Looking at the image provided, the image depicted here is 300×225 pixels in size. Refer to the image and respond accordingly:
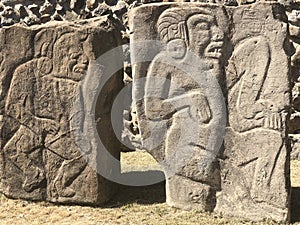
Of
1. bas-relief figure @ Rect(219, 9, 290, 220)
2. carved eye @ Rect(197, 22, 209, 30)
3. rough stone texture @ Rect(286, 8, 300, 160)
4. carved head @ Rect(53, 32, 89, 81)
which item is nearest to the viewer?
bas-relief figure @ Rect(219, 9, 290, 220)

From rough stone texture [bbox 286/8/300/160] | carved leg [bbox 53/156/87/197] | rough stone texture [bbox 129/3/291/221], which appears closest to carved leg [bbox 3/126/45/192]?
carved leg [bbox 53/156/87/197]

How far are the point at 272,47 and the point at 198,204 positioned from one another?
1.16 metres

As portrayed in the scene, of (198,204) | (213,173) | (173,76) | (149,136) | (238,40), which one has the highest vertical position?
(238,40)

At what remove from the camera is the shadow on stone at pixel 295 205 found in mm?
3373

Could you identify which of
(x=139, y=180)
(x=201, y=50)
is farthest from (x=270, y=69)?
(x=139, y=180)

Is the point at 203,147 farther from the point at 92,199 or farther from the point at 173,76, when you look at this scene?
the point at 92,199

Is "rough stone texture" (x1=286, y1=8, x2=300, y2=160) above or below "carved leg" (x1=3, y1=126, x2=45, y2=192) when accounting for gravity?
above

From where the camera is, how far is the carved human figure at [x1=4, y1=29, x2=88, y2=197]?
3.59 m

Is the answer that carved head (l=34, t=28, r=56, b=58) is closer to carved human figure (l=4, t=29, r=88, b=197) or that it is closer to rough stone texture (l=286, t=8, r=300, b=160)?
carved human figure (l=4, t=29, r=88, b=197)

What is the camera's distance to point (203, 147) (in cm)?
343

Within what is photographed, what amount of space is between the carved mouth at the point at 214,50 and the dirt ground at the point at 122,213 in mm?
1069

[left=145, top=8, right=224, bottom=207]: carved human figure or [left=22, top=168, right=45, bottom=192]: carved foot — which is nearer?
[left=145, top=8, right=224, bottom=207]: carved human figure

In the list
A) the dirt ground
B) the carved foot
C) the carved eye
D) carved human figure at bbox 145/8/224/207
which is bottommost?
the dirt ground

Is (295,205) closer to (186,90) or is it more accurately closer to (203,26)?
(186,90)
